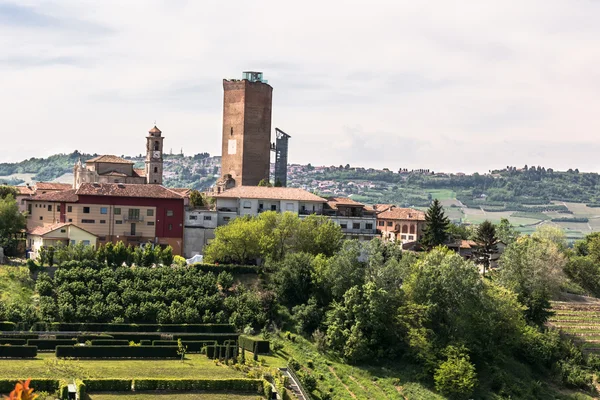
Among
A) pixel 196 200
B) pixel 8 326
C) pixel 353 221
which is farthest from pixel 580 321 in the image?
pixel 8 326

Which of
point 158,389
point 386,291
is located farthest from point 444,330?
point 158,389

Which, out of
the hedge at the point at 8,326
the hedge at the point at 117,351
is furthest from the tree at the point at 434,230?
the hedge at the point at 8,326

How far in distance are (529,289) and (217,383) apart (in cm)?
3277

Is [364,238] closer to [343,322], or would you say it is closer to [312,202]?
[312,202]

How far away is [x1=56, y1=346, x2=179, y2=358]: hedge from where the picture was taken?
166 feet

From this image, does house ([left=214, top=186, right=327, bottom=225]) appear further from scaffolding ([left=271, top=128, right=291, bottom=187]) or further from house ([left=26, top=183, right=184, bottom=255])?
scaffolding ([left=271, top=128, right=291, bottom=187])

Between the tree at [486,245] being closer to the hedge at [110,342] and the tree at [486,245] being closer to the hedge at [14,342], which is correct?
the hedge at [110,342]

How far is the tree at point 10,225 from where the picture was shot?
243ft

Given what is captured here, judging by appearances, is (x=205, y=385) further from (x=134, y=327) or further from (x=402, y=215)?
(x=402, y=215)

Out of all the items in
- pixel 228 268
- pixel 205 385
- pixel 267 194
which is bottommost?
pixel 205 385

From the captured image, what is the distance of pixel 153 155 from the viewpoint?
98500mm

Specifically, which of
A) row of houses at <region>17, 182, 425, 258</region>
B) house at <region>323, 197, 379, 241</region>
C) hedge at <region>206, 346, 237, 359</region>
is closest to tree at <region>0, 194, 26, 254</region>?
row of houses at <region>17, 182, 425, 258</region>

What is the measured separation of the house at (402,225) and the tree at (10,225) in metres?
36.9

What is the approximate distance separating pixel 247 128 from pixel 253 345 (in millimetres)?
53763
